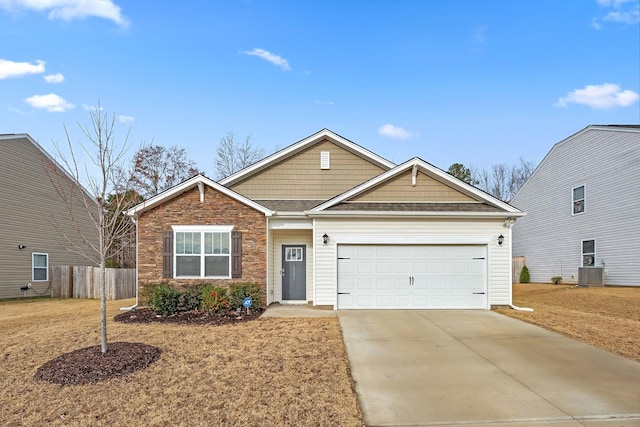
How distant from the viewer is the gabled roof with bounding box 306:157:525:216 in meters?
12.1

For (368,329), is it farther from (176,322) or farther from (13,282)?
(13,282)

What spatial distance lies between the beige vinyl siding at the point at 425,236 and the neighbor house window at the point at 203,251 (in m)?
2.89

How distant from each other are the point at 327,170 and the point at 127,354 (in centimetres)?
971

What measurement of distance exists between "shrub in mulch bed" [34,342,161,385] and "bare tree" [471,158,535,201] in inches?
1741

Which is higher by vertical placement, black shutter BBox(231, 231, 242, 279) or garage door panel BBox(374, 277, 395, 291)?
black shutter BBox(231, 231, 242, 279)

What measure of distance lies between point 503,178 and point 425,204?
39.1m

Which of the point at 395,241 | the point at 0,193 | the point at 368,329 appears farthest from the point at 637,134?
the point at 0,193

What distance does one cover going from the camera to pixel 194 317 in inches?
439

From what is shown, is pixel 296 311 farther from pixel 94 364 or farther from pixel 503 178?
pixel 503 178

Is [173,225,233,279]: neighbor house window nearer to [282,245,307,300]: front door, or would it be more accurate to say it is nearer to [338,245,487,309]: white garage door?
[282,245,307,300]: front door

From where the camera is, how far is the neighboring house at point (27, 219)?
17453mm

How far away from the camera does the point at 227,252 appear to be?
1244cm

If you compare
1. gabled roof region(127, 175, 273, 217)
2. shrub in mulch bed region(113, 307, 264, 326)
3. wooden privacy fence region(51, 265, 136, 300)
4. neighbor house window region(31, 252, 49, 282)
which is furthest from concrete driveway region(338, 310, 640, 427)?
neighbor house window region(31, 252, 49, 282)

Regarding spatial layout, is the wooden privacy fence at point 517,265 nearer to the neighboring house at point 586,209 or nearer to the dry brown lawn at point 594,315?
the neighboring house at point 586,209
